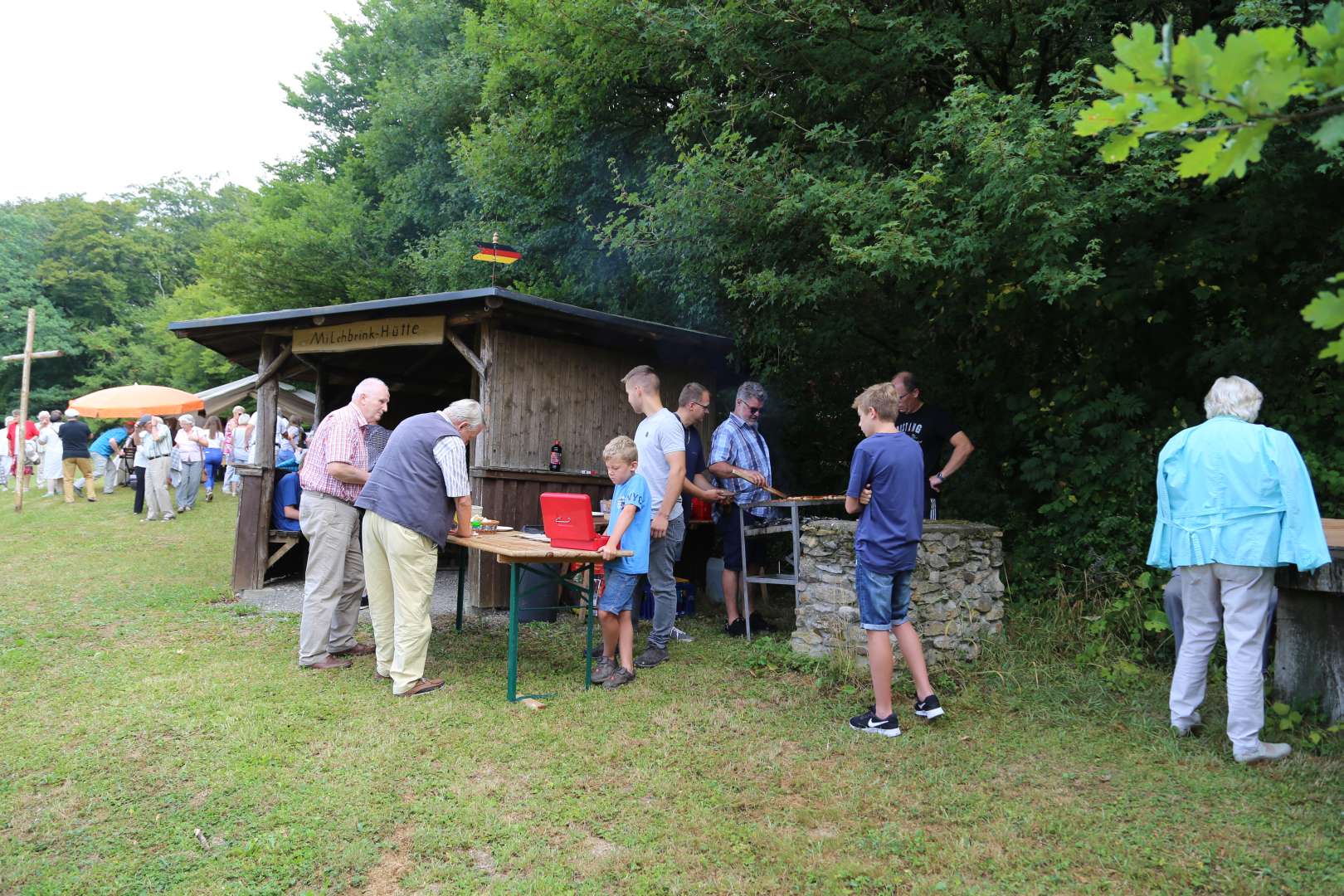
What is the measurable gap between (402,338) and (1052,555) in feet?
20.2

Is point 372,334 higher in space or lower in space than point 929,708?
higher

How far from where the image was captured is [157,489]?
1405 centimetres

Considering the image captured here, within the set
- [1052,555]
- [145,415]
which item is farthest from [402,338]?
[145,415]

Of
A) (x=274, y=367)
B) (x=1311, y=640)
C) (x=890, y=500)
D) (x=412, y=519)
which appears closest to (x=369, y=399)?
(x=412, y=519)

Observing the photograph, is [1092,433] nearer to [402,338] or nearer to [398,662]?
[398,662]

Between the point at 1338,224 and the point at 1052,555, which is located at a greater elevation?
the point at 1338,224

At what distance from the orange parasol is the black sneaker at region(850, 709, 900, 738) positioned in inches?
550

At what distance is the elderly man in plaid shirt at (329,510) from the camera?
5781mm

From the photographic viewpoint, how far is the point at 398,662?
5.21m

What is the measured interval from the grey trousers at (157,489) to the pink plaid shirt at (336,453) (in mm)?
10119

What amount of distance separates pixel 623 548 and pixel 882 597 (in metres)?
1.66

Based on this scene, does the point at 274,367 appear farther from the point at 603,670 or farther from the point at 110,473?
the point at 110,473

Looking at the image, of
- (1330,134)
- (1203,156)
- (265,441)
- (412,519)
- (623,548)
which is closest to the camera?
(1330,134)

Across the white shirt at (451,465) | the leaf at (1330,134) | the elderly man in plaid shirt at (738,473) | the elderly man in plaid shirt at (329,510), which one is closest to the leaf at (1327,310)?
the leaf at (1330,134)
